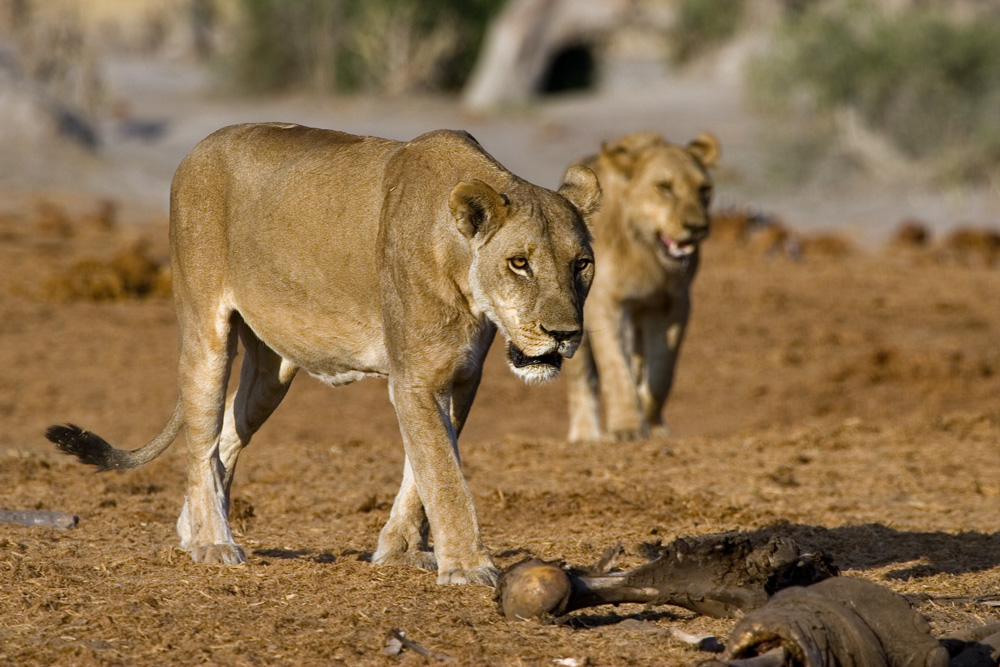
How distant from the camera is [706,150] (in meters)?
9.94

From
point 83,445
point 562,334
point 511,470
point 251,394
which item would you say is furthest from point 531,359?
point 511,470

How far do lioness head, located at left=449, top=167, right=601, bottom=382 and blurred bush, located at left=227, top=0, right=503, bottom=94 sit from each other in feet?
94.6

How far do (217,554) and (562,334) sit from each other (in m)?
1.87

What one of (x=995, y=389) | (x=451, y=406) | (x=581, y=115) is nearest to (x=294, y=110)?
(x=581, y=115)

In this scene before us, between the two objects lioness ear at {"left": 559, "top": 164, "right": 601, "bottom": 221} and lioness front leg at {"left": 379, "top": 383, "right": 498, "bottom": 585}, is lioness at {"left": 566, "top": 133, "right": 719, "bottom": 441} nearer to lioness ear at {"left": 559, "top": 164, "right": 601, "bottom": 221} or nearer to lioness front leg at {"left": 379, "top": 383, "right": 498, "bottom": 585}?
lioness ear at {"left": 559, "top": 164, "right": 601, "bottom": 221}

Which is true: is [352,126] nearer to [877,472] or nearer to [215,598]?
[877,472]

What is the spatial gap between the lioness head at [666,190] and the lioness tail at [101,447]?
4202mm

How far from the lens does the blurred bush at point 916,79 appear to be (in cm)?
2312

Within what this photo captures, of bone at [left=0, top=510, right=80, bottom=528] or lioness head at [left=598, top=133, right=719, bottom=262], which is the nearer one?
bone at [left=0, top=510, right=80, bottom=528]

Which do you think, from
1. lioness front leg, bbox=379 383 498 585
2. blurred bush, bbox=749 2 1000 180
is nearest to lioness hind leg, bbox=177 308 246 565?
lioness front leg, bbox=379 383 498 585

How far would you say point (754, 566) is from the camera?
4363 mm

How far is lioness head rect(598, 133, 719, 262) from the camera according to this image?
9.45m

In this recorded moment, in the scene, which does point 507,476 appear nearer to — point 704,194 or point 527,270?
point 704,194

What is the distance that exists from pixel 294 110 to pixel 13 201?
11501 mm
